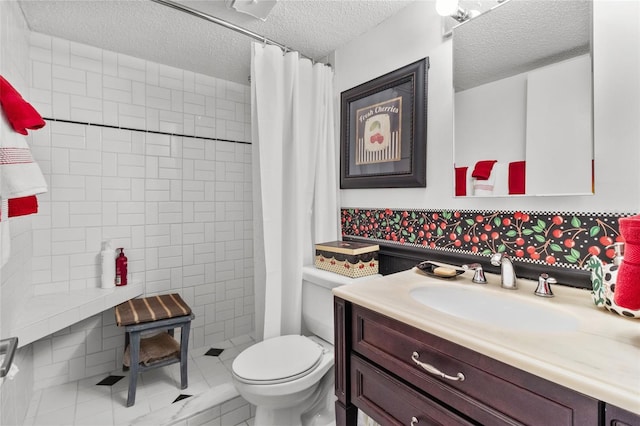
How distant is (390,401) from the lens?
0.94 meters

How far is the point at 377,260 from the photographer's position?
1.69 metres

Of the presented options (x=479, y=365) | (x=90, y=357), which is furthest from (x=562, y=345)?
(x=90, y=357)

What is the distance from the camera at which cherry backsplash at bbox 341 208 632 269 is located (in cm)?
101

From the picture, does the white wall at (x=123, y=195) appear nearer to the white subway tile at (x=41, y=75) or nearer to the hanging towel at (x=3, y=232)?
the white subway tile at (x=41, y=75)

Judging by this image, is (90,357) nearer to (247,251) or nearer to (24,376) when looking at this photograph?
(24,376)

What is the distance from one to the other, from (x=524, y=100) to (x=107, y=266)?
2.49m

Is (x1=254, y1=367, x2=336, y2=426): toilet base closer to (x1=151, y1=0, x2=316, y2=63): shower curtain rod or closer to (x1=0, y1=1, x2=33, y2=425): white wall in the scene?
(x1=0, y1=1, x2=33, y2=425): white wall

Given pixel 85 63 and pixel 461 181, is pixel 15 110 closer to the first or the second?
pixel 85 63

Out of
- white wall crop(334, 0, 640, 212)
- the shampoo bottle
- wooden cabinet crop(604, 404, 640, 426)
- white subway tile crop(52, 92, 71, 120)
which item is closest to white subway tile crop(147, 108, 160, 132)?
white subway tile crop(52, 92, 71, 120)

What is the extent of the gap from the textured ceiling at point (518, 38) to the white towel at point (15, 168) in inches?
66.2

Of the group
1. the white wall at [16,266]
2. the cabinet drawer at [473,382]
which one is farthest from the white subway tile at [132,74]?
the cabinet drawer at [473,382]

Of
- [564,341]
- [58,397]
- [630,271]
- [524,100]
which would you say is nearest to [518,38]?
[524,100]

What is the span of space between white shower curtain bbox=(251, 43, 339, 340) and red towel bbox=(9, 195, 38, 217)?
965 millimetres

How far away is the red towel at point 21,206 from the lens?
1041 mm
